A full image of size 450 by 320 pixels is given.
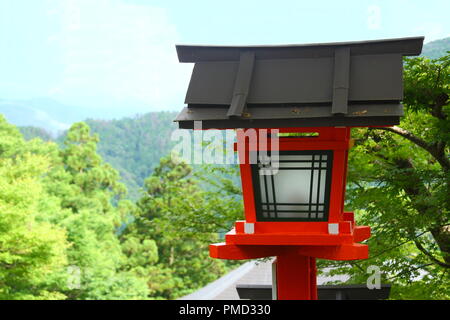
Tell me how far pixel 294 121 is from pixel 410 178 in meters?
3.65

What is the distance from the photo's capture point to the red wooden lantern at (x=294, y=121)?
3.18 metres

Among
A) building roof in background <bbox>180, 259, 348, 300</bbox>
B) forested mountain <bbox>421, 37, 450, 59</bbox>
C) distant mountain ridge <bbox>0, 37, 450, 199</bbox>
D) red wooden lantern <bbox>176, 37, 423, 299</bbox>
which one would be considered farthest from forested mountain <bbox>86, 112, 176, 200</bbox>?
red wooden lantern <bbox>176, 37, 423, 299</bbox>

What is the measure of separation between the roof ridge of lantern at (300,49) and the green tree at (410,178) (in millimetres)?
2261

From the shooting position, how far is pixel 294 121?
3.18m

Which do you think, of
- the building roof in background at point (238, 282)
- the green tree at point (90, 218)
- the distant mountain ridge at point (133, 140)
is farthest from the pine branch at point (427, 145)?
the distant mountain ridge at point (133, 140)

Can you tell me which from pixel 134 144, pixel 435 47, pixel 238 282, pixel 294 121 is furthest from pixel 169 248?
pixel 134 144

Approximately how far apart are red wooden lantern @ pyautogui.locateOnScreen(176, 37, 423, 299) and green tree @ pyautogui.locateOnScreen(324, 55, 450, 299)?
7.76ft

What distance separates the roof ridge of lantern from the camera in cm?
338

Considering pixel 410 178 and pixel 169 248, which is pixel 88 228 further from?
pixel 410 178

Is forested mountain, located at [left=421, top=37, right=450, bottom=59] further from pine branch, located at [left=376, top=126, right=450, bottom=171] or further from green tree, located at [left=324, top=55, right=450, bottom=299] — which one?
pine branch, located at [left=376, top=126, right=450, bottom=171]
